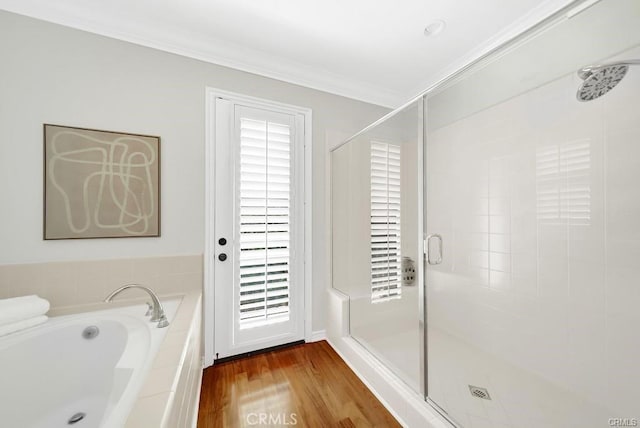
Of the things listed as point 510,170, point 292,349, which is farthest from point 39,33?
point 510,170

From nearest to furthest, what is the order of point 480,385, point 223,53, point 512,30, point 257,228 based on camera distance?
point 480,385 → point 512,30 → point 223,53 → point 257,228

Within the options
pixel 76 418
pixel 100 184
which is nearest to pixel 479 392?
pixel 76 418

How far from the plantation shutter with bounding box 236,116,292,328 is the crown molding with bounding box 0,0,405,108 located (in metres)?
0.45

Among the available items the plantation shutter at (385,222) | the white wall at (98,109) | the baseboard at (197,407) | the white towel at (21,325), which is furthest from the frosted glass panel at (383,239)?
the white towel at (21,325)

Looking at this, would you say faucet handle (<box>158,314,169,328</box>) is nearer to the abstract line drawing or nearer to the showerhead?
the abstract line drawing

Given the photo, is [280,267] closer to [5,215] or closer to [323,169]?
[323,169]

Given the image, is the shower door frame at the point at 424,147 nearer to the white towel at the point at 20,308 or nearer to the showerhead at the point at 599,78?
the showerhead at the point at 599,78

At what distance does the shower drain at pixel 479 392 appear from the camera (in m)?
1.34

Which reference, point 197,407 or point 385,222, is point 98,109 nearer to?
point 197,407

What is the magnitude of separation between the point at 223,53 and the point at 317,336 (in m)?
2.54

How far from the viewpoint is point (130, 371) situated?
95 cm

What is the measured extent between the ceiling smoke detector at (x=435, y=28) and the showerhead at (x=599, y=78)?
890 mm

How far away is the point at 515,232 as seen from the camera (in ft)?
5.24

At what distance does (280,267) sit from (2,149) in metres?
1.85
